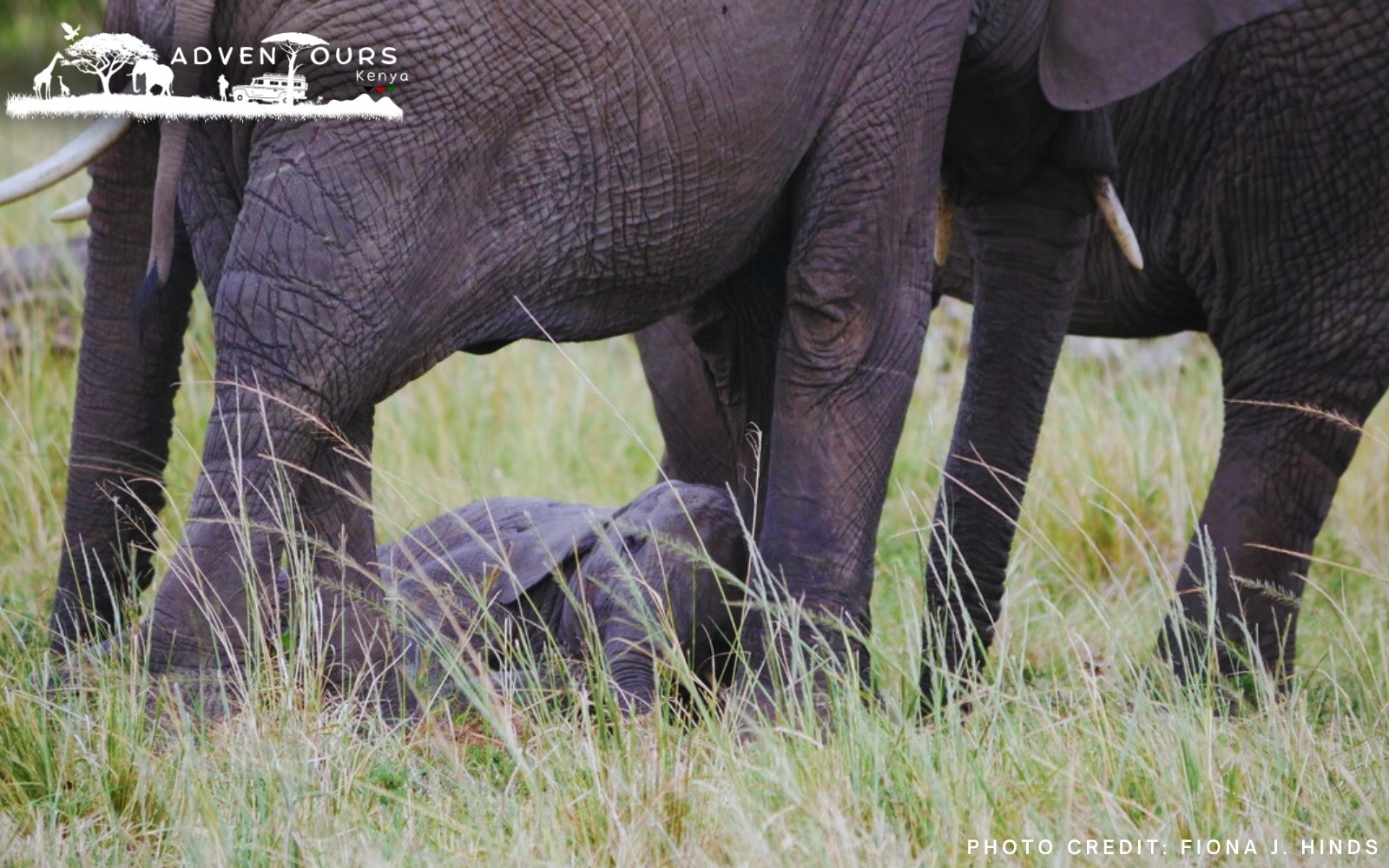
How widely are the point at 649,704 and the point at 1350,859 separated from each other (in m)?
1.67

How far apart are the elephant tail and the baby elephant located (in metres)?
0.93

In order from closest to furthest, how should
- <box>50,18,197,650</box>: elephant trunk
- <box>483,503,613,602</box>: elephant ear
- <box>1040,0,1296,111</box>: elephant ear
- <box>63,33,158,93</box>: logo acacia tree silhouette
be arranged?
<box>63,33,158,93</box>: logo acacia tree silhouette < <box>50,18,197,650</box>: elephant trunk < <box>1040,0,1296,111</box>: elephant ear < <box>483,503,613,602</box>: elephant ear

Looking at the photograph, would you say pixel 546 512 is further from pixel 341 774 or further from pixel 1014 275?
pixel 341 774

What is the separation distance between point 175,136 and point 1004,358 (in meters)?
2.18

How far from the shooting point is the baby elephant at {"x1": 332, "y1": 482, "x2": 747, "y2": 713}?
4.36 metres

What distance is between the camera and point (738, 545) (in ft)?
15.3

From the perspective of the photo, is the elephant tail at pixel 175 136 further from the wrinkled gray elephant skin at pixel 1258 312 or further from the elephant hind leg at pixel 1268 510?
the elephant hind leg at pixel 1268 510

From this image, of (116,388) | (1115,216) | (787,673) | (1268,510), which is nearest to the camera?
(787,673)

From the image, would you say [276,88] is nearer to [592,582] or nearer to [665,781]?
[665,781]

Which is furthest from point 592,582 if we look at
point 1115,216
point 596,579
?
point 1115,216

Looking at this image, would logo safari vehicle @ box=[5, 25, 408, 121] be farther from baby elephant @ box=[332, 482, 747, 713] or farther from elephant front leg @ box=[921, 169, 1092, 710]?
elephant front leg @ box=[921, 169, 1092, 710]

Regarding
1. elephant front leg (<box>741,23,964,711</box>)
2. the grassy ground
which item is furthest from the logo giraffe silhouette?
elephant front leg (<box>741,23,964,711</box>)

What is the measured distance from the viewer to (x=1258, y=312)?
490 cm

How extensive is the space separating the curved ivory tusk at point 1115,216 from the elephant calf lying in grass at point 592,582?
3.70 ft
